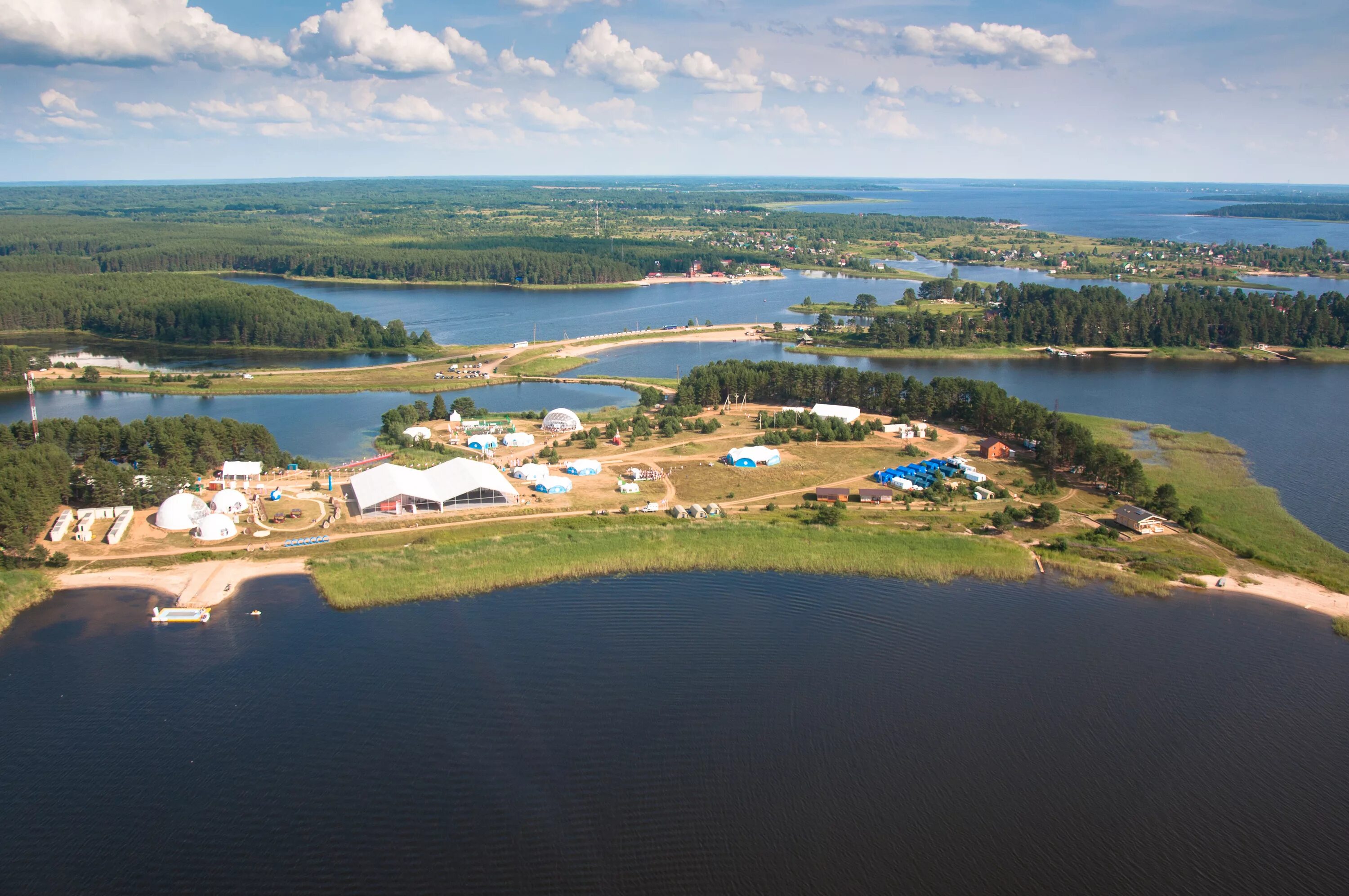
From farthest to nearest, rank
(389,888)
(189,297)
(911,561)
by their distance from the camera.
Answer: (189,297) → (911,561) → (389,888)

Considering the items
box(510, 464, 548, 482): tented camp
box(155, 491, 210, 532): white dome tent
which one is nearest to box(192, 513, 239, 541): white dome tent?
box(155, 491, 210, 532): white dome tent

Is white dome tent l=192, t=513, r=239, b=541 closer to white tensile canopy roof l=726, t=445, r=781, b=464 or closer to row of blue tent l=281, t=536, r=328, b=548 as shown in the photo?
row of blue tent l=281, t=536, r=328, b=548

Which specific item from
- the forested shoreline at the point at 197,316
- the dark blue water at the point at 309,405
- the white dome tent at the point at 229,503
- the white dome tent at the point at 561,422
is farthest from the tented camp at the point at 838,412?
the forested shoreline at the point at 197,316

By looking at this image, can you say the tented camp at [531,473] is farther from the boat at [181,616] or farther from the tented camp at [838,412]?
the tented camp at [838,412]

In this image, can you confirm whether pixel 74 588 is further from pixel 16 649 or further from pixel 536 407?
pixel 536 407

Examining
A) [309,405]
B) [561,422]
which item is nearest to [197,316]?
[309,405]

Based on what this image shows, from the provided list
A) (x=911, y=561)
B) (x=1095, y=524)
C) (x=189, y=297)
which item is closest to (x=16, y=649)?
(x=911, y=561)

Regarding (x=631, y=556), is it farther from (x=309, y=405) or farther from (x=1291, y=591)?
(x=309, y=405)
